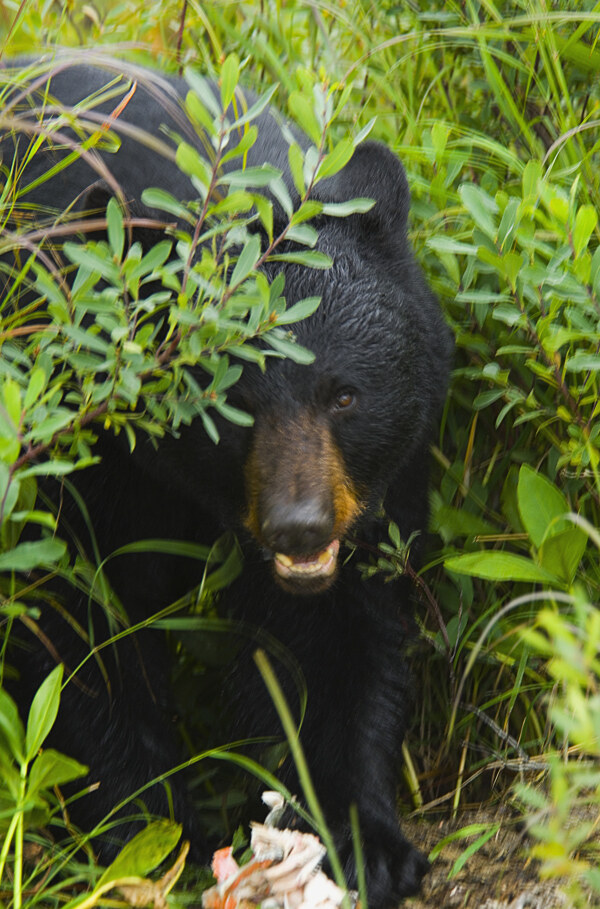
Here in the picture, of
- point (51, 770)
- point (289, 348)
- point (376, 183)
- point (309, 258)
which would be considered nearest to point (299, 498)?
point (289, 348)

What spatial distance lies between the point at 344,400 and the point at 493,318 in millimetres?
684

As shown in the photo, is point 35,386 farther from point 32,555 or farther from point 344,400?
point 344,400

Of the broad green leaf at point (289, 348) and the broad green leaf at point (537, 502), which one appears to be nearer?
the broad green leaf at point (289, 348)

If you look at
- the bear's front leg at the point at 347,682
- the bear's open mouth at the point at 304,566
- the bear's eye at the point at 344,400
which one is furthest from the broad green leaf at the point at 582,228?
the bear's front leg at the point at 347,682

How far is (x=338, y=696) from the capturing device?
9.53 feet

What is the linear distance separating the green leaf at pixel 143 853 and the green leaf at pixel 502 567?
84cm

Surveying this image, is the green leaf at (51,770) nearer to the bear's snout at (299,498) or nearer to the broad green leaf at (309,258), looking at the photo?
the bear's snout at (299,498)

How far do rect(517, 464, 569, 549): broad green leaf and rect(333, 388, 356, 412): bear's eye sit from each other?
42cm

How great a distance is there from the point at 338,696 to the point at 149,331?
1313 mm

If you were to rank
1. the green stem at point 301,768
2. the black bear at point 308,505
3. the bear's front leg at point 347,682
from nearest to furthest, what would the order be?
1. the green stem at point 301,768
2. the black bear at point 308,505
3. the bear's front leg at point 347,682

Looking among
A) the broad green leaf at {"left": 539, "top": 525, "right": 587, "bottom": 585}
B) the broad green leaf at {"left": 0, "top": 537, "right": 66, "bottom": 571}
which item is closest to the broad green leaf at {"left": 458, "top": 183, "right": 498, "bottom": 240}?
the broad green leaf at {"left": 539, "top": 525, "right": 587, "bottom": 585}

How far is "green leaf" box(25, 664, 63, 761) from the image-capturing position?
209 centimetres

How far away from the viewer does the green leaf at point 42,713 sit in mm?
2094

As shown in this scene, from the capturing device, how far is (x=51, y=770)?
2.21m
